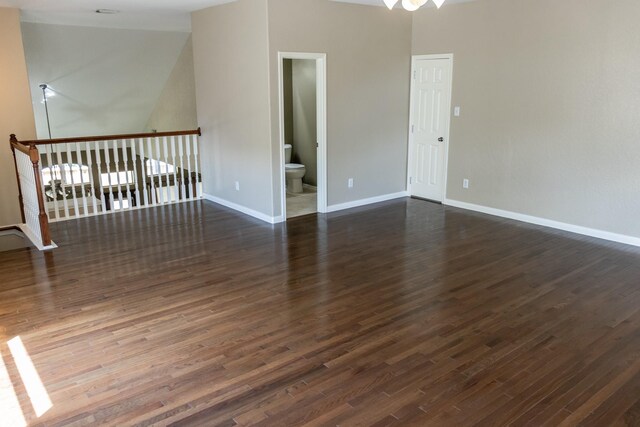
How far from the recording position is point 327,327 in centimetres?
325

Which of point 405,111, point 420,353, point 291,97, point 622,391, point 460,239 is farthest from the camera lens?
point 291,97

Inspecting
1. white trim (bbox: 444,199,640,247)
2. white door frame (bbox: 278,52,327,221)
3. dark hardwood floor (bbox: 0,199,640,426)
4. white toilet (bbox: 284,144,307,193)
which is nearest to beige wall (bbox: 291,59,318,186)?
white toilet (bbox: 284,144,307,193)

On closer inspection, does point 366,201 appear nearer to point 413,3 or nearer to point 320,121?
point 320,121

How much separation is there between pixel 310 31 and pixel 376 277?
3144 mm

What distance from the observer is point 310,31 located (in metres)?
5.58

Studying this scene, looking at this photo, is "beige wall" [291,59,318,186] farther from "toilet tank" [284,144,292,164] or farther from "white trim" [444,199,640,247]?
"white trim" [444,199,640,247]

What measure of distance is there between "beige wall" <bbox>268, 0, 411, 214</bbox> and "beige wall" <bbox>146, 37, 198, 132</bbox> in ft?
10.7

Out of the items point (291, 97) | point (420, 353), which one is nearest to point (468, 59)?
point (291, 97)

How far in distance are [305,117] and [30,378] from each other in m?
5.93

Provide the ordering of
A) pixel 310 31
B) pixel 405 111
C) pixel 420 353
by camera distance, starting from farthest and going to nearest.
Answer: pixel 405 111, pixel 310 31, pixel 420 353

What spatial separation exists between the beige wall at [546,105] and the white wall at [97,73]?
4.56 meters

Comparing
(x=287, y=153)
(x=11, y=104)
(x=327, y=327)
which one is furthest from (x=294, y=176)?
(x=327, y=327)

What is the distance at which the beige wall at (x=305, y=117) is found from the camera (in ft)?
25.3

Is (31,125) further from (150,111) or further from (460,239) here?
(460,239)
